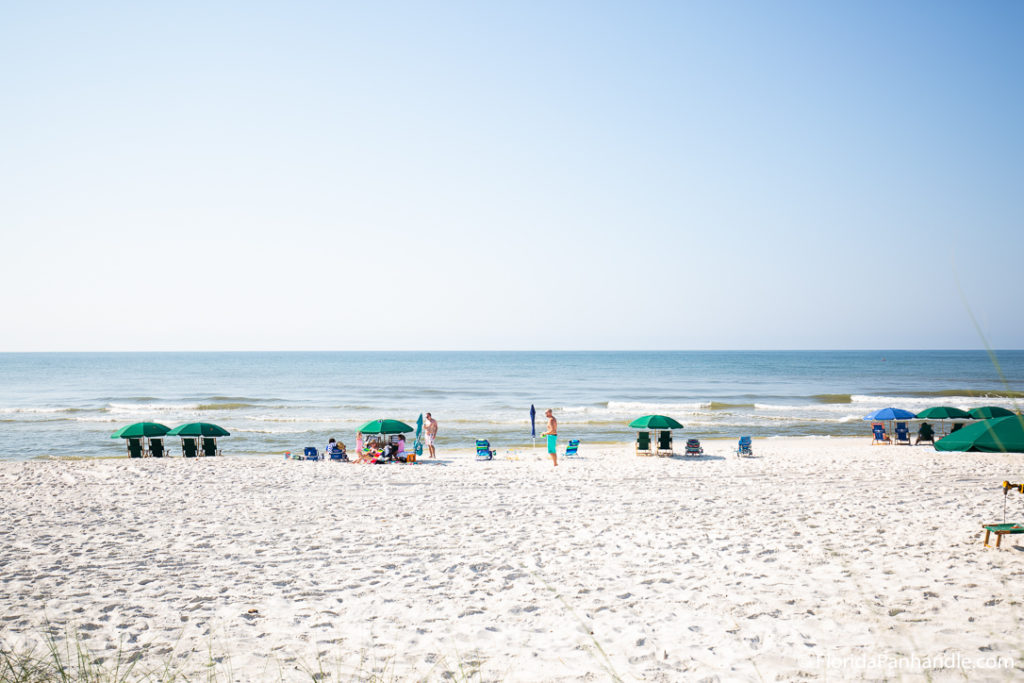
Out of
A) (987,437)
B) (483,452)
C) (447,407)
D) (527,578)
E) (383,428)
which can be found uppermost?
(987,437)

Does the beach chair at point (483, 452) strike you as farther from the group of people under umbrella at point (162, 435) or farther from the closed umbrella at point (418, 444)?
the group of people under umbrella at point (162, 435)

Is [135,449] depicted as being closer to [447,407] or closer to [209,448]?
[209,448]

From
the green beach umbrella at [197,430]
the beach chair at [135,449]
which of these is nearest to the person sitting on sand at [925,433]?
the green beach umbrella at [197,430]

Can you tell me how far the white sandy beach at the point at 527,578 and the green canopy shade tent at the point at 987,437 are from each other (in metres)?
1.54

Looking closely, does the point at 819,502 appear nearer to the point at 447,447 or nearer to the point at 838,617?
the point at 838,617

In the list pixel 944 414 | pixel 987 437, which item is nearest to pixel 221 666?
pixel 987 437

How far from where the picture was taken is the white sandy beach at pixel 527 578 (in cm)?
591

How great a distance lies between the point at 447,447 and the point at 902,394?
39.7m

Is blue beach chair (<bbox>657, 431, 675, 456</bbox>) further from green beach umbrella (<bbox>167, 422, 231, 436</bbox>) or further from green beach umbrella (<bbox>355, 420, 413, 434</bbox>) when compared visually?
green beach umbrella (<bbox>167, 422, 231, 436</bbox>)

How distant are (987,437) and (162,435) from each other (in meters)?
21.3

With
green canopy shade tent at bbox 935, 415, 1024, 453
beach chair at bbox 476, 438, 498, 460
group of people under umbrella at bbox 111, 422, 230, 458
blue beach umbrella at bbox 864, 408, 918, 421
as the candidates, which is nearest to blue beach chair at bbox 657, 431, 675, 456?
beach chair at bbox 476, 438, 498, 460

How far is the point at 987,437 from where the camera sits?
782 centimetres

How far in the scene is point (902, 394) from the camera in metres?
47.8

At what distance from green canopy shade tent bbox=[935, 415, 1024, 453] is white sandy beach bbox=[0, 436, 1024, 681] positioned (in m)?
1.54
